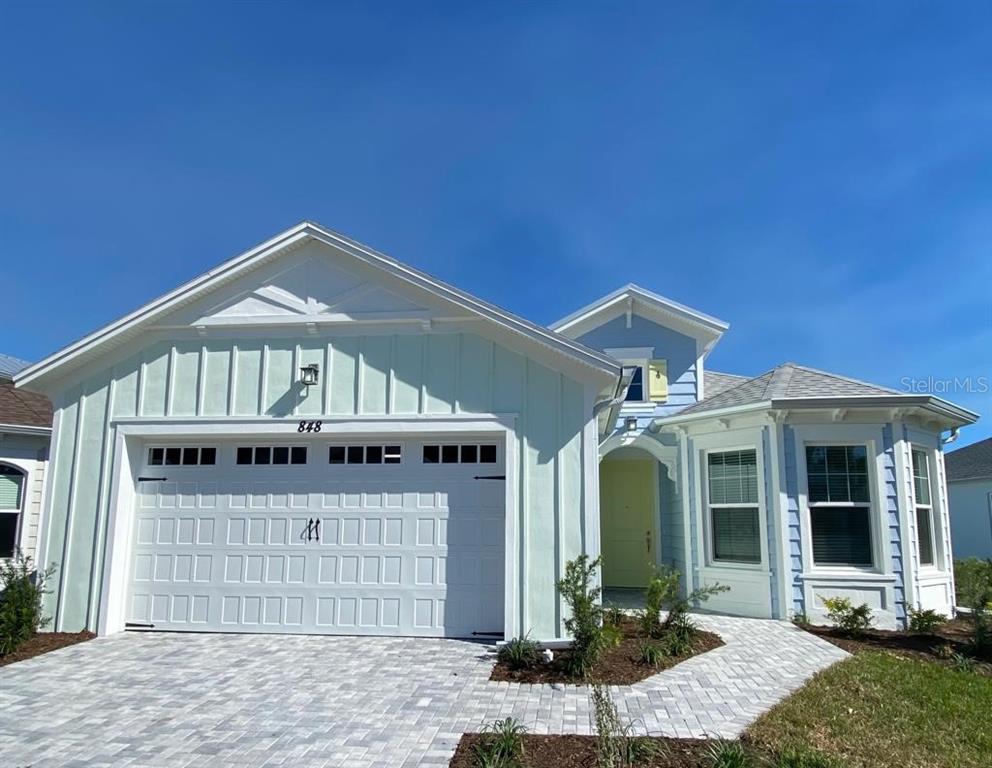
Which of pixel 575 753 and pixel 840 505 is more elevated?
pixel 840 505

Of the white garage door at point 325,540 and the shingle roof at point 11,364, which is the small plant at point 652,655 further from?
the shingle roof at point 11,364

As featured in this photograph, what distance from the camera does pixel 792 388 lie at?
9906 mm

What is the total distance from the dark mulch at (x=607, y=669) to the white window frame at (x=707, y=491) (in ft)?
8.80

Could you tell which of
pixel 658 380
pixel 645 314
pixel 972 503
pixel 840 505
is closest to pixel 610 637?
pixel 840 505

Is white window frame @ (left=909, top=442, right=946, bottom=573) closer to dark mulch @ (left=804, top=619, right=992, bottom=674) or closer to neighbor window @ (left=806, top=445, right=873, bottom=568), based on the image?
neighbor window @ (left=806, top=445, right=873, bottom=568)

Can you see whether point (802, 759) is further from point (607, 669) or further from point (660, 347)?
point (660, 347)

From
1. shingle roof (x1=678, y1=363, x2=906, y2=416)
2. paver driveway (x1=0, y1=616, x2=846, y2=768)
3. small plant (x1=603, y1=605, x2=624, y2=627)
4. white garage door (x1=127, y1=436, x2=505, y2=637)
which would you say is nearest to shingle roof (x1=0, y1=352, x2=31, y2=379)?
white garage door (x1=127, y1=436, x2=505, y2=637)

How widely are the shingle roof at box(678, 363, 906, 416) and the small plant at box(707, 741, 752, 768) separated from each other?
6.02m

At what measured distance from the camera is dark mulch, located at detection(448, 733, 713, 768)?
168 inches

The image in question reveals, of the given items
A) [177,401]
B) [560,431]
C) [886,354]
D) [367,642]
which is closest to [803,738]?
[560,431]

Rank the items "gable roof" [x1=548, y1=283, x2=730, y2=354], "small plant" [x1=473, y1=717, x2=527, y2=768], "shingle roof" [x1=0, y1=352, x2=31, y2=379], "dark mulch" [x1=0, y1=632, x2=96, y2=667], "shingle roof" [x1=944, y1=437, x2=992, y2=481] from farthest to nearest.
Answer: "shingle roof" [x1=944, y1=437, x2=992, y2=481] → "shingle roof" [x1=0, y1=352, x2=31, y2=379] → "gable roof" [x1=548, y1=283, x2=730, y2=354] → "dark mulch" [x1=0, y1=632, x2=96, y2=667] → "small plant" [x1=473, y1=717, x2=527, y2=768]

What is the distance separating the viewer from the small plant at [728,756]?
4.09 meters

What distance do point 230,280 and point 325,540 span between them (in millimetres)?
3767

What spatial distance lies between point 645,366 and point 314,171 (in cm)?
803
